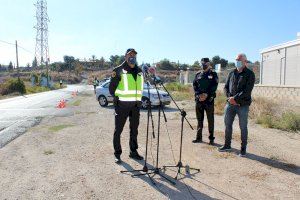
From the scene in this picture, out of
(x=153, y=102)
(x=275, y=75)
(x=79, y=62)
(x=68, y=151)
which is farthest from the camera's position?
(x=79, y=62)

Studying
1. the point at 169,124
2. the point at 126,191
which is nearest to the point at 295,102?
the point at 169,124

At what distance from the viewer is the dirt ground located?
5.60m

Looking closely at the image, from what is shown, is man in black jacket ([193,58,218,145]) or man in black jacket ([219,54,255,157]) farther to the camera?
man in black jacket ([193,58,218,145])

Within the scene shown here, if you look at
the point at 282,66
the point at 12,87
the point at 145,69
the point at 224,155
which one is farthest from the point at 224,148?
the point at 12,87

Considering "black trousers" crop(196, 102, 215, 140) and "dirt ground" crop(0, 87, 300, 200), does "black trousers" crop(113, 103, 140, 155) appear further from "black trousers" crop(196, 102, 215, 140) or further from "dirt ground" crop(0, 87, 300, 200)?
"black trousers" crop(196, 102, 215, 140)

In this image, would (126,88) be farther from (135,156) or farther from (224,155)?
(224,155)

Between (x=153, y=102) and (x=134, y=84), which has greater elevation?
(x=134, y=84)

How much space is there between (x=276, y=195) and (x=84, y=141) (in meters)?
5.49

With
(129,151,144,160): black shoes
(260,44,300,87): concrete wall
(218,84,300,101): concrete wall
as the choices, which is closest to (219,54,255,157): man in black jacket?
(129,151,144,160): black shoes

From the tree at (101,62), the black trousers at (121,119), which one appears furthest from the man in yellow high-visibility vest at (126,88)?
the tree at (101,62)

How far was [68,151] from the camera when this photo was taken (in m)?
8.48

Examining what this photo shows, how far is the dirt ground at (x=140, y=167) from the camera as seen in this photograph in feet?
18.4

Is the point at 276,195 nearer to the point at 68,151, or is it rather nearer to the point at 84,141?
the point at 68,151

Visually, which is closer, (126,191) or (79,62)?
(126,191)
